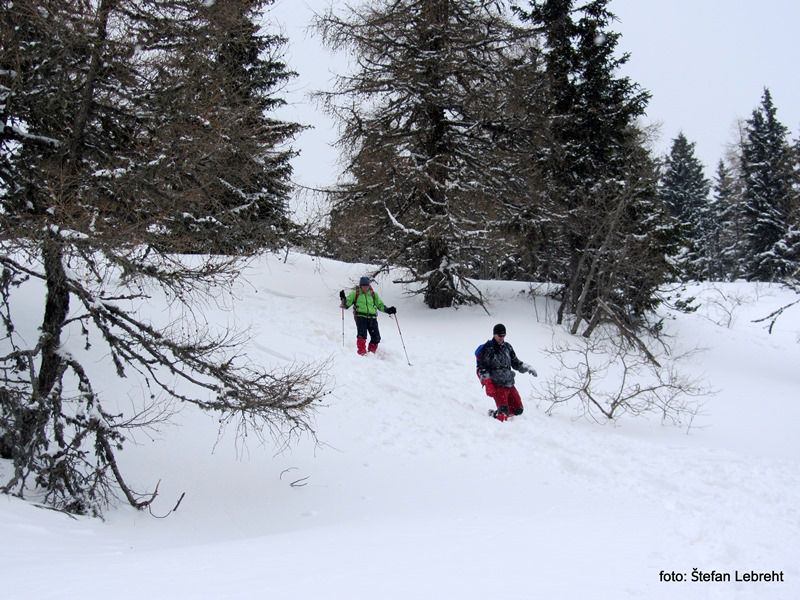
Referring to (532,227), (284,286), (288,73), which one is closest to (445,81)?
(532,227)

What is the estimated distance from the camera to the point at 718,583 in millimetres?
3645

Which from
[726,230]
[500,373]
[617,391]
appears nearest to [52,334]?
[500,373]

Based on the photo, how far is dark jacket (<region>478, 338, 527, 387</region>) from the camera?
358 inches

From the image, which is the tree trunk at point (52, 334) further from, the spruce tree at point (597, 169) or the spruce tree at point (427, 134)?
the spruce tree at point (597, 169)

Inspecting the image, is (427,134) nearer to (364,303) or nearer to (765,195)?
(364,303)

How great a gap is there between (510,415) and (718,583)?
535cm

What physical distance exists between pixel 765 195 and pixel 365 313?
29918 millimetres

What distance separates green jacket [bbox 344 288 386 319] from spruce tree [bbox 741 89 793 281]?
27.0m

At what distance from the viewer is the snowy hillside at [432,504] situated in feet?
A: 11.3

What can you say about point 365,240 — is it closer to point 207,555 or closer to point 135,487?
point 135,487

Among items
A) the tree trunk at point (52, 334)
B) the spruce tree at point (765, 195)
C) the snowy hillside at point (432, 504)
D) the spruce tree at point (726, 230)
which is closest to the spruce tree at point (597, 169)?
the snowy hillside at point (432, 504)

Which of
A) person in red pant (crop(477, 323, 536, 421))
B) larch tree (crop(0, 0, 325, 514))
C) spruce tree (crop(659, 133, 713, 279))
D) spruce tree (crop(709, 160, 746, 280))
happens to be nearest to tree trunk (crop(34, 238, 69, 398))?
larch tree (crop(0, 0, 325, 514))

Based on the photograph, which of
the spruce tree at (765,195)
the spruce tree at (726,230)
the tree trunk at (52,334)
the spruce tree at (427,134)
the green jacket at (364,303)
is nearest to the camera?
the tree trunk at (52,334)

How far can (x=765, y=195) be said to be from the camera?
105ft
